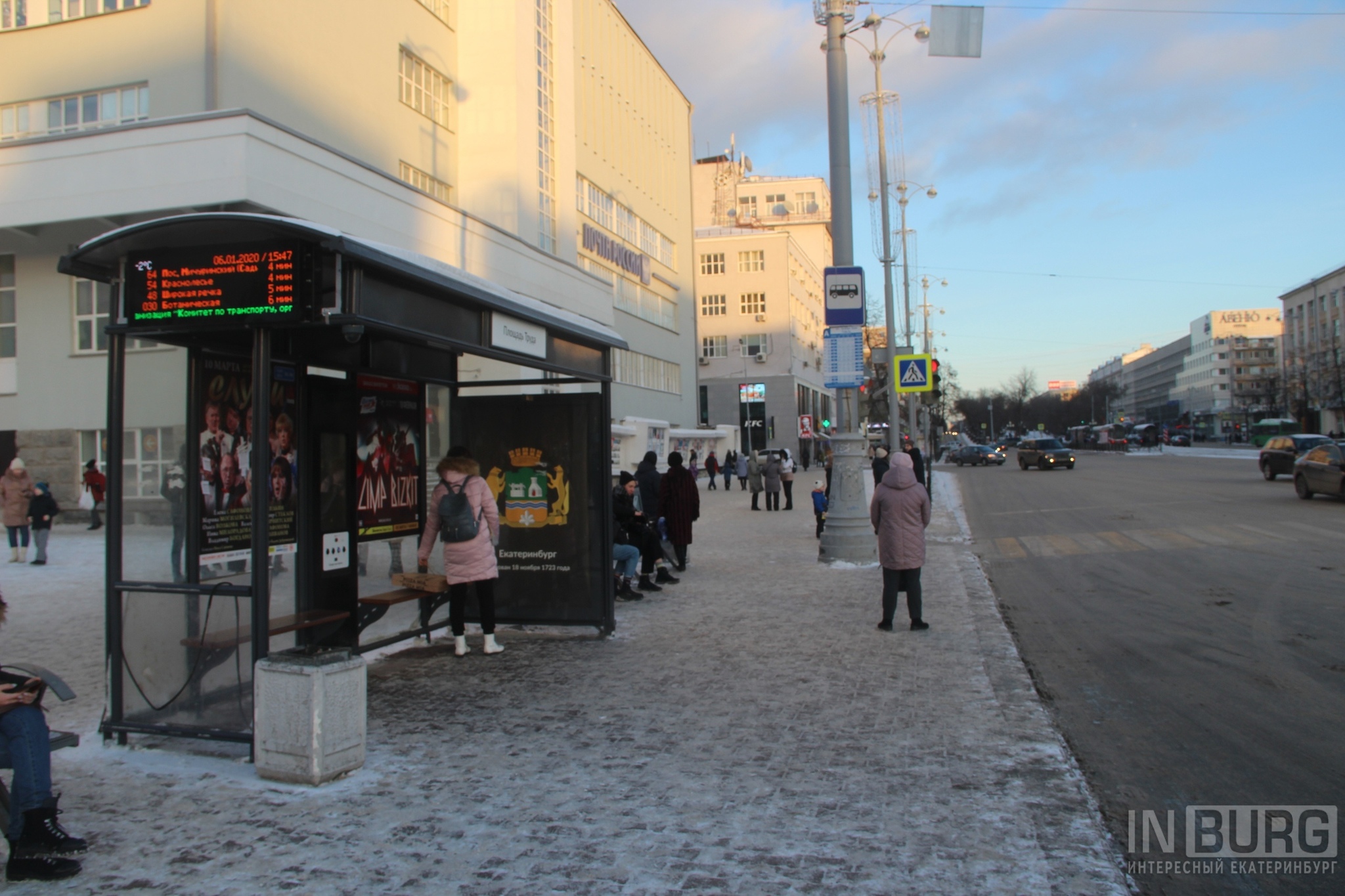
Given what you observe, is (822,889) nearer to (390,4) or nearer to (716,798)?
(716,798)

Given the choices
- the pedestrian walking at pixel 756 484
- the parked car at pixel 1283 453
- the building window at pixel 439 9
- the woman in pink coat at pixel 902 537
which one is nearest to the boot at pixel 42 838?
the woman in pink coat at pixel 902 537

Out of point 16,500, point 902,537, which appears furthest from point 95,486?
point 902,537

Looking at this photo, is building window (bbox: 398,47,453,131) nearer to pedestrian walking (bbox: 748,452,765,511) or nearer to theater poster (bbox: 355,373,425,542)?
pedestrian walking (bbox: 748,452,765,511)

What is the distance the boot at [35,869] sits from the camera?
3.63 metres

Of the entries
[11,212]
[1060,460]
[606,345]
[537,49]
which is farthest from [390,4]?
[1060,460]

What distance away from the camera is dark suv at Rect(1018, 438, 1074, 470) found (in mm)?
46469

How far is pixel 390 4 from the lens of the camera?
2414 cm

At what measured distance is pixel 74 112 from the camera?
68.5 ft

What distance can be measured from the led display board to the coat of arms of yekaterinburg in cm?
377

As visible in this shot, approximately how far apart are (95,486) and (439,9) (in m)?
16.5

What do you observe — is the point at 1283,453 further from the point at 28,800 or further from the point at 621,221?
the point at 28,800

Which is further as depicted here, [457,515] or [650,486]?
[650,486]

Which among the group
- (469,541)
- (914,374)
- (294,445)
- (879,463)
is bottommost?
(469,541)

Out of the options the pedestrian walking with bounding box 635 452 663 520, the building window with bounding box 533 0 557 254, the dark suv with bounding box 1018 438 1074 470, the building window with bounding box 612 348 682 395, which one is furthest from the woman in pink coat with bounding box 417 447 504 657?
the dark suv with bounding box 1018 438 1074 470
